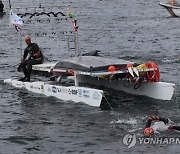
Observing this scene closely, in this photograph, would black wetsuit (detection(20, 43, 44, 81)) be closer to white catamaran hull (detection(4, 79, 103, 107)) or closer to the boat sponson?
white catamaran hull (detection(4, 79, 103, 107))

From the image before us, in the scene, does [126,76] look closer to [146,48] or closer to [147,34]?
[146,48]

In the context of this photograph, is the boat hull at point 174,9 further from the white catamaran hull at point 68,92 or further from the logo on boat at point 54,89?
the logo on boat at point 54,89

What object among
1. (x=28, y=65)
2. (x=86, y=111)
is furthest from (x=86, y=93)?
(x=28, y=65)

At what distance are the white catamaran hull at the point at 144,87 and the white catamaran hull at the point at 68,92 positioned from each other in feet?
2.66

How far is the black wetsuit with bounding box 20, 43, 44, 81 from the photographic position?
79.5 feet

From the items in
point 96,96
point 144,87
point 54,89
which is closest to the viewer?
point 96,96

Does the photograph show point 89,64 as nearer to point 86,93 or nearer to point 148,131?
point 86,93

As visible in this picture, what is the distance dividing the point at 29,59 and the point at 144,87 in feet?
18.0

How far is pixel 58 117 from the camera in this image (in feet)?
65.2

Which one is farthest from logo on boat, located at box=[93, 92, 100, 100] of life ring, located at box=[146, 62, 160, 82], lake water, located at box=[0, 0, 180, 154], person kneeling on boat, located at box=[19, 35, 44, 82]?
person kneeling on boat, located at box=[19, 35, 44, 82]

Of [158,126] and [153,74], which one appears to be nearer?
[158,126]

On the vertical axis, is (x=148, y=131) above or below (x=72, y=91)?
below

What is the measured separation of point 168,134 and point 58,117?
4455 mm

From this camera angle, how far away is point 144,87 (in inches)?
875
